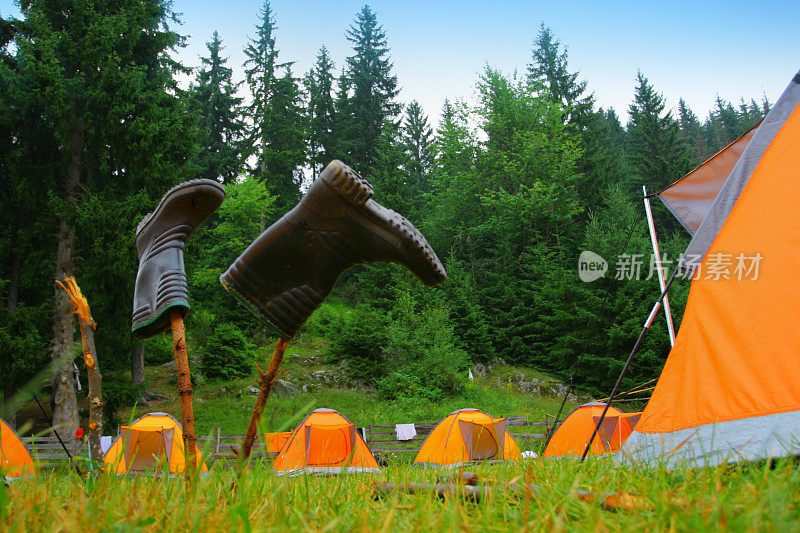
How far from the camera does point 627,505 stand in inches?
32.3

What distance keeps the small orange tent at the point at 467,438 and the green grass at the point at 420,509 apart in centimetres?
777

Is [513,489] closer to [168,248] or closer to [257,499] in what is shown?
[257,499]

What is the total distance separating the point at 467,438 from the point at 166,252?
25.7 ft

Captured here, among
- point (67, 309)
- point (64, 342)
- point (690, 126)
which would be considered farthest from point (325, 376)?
point (690, 126)

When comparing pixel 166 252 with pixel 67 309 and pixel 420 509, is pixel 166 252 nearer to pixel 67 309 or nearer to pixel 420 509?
pixel 420 509

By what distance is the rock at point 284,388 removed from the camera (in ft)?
51.9

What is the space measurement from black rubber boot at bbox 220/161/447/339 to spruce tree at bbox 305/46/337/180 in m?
27.4

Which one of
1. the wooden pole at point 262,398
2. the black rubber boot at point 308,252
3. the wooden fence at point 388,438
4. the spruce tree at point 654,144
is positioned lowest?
the wooden fence at point 388,438

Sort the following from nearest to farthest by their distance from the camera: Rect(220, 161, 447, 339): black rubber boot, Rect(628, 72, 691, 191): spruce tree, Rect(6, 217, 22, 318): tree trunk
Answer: Rect(220, 161, 447, 339): black rubber boot < Rect(6, 217, 22, 318): tree trunk < Rect(628, 72, 691, 191): spruce tree

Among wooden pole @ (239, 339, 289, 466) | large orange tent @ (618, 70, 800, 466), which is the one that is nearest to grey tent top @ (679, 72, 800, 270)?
large orange tent @ (618, 70, 800, 466)

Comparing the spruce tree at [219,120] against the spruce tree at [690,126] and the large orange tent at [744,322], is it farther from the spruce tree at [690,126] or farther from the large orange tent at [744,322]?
the spruce tree at [690,126]

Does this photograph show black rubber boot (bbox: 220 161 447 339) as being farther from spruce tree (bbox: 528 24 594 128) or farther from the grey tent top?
spruce tree (bbox: 528 24 594 128)

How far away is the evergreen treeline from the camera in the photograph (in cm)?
1018

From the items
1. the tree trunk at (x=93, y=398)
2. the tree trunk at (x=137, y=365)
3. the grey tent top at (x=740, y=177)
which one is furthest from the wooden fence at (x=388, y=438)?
the grey tent top at (x=740, y=177)
